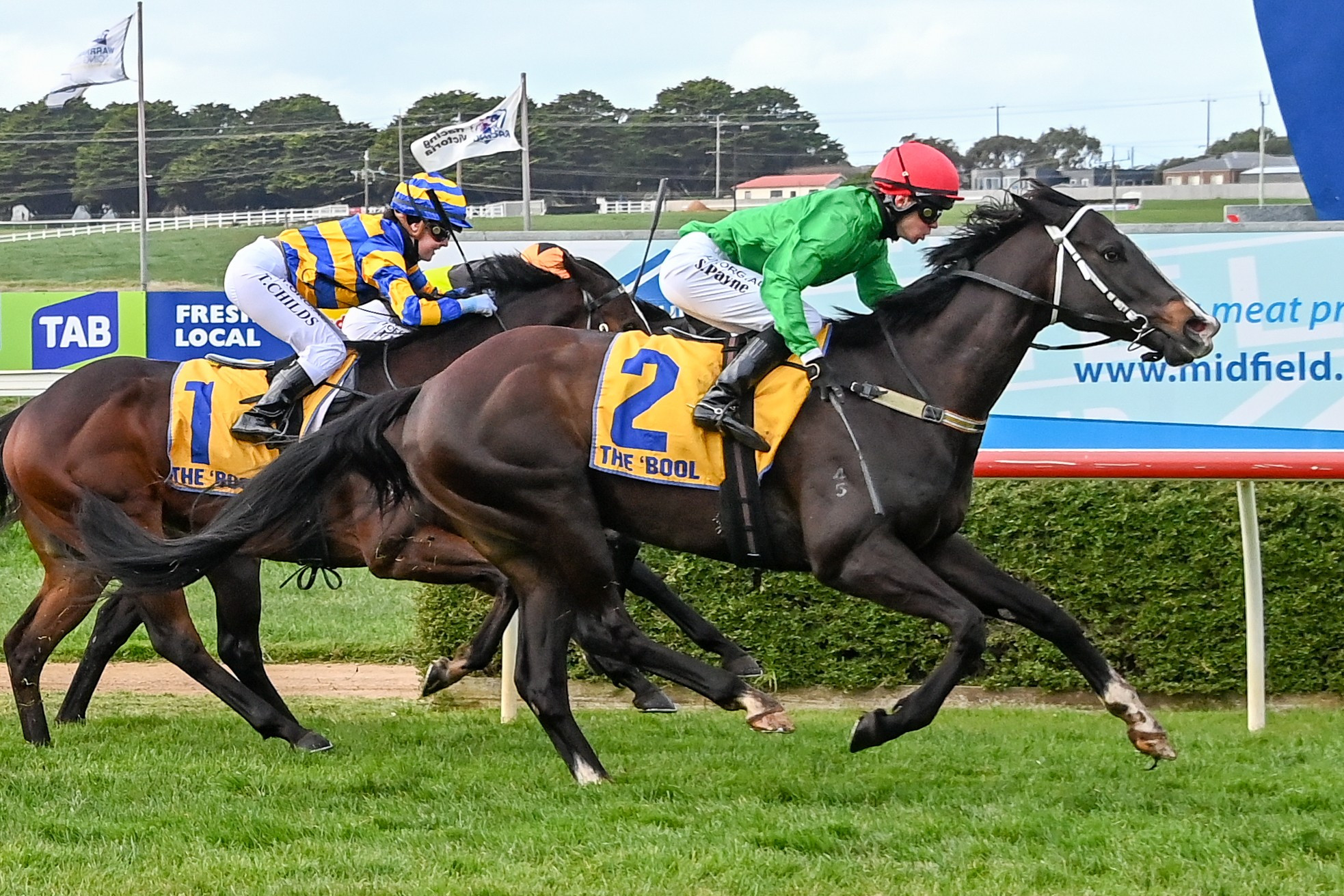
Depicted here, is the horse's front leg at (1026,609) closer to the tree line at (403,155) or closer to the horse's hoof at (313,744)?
the horse's hoof at (313,744)

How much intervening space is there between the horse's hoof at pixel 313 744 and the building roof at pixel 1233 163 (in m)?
20.2

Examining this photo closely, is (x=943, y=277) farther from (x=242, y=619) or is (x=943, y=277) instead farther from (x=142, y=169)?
(x=142, y=169)

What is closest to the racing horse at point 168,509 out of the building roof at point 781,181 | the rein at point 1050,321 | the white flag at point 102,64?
the rein at point 1050,321

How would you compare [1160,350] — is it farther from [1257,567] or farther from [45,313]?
[45,313]

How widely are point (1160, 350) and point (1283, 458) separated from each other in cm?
109

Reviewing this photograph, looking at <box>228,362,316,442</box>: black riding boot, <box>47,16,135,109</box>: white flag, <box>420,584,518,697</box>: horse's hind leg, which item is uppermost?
<box>47,16,135,109</box>: white flag

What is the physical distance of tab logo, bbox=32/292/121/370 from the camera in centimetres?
1423

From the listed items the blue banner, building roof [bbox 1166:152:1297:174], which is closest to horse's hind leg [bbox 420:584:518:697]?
the blue banner

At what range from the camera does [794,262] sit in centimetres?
433

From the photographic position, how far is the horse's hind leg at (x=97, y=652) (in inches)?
229

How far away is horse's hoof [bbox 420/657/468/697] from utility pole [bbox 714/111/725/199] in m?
19.2

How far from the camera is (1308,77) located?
9859mm

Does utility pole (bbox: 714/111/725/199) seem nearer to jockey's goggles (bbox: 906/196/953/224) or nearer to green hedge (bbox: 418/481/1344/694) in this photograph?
green hedge (bbox: 418/481/1344/694)

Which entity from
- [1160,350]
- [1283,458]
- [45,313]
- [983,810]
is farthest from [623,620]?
[45,313]
